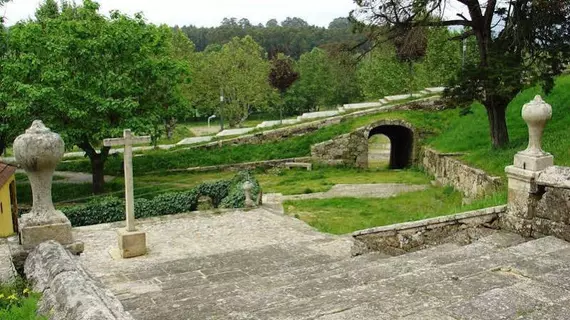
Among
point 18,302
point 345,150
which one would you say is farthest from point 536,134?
point 345,150

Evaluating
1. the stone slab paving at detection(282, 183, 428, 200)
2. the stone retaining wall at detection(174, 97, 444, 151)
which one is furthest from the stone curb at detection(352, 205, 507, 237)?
the stone retaining wall at detection(174, 97, 444, 151)

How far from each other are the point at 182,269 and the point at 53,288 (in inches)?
178

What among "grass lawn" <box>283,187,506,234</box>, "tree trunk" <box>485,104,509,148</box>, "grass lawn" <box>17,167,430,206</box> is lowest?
"grass lawn" <box>17,167,430,206</box>

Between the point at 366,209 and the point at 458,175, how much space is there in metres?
3.63

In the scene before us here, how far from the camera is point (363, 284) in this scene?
4.97 metres

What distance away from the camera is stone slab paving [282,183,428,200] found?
17859mm

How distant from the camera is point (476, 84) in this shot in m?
15.0

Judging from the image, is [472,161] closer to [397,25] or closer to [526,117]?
[397,25]

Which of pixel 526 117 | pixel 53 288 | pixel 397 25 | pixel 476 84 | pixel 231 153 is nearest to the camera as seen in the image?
pixel 53 288

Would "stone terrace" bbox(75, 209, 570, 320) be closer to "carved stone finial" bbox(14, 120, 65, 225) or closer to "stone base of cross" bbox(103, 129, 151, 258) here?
"stone base of cross" bbox(103, 129, 151, 258)

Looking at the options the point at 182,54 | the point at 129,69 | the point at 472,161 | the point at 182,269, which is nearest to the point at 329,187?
→ the point at 472,161

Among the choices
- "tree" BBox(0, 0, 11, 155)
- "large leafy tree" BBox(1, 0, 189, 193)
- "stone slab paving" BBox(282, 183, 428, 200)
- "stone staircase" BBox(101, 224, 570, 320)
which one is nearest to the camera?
"stone staircase" BBox(101, 224, 570, 320)

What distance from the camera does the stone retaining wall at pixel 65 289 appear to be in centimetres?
304

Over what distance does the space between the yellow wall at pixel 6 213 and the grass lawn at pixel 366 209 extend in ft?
22.5
